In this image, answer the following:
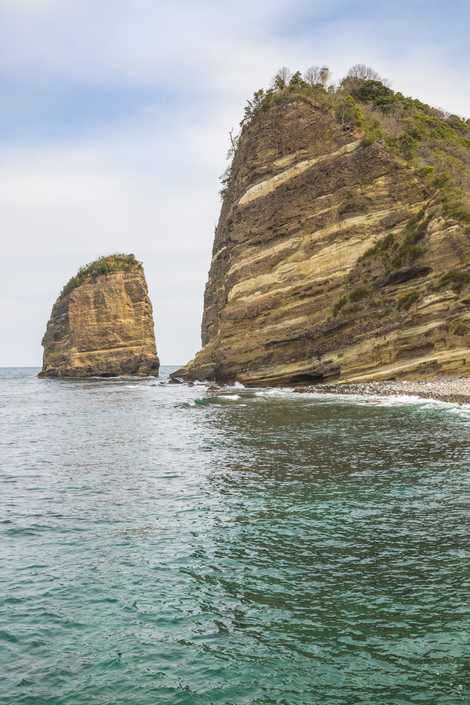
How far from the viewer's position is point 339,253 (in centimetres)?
5538

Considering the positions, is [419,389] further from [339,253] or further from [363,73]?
[363,73]

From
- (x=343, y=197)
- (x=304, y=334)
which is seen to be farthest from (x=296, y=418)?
(x=343, y=197)

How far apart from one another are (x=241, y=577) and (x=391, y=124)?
70.3 meters

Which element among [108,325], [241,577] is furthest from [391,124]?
[241,577]

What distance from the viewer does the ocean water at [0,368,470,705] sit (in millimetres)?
7082

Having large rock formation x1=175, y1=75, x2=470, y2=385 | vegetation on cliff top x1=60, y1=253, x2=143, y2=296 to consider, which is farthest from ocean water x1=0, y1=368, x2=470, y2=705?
vegetation on cliff top x1=60, y1=253, x2=143, y2=296

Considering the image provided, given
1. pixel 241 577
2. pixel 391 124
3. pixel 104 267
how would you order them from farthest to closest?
1. pixel 104 267
2. pixel 391 124
3. pixel 241 577

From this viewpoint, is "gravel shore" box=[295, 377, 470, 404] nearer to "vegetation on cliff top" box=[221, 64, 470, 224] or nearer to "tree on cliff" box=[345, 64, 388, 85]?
"vegetation on cliff top" box=[221, 64, 470, 224]

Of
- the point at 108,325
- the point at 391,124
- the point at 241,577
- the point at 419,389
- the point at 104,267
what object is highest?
the point at 391,124

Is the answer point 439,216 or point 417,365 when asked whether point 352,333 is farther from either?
point 439,216

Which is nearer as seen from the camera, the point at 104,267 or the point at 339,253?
the point at 339,253

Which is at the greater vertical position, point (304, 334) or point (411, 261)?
point (411, 261)

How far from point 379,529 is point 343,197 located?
48.7m

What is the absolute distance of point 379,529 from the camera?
12.7 m
